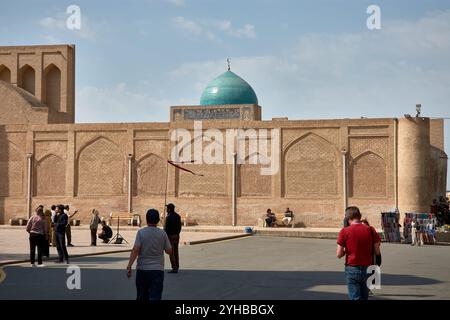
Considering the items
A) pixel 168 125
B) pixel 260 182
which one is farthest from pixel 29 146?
pixel 260 182

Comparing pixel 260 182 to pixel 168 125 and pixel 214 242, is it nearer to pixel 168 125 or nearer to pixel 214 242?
pixel 168 125

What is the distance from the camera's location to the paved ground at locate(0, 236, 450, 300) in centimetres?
1005

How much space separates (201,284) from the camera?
36.5 ft

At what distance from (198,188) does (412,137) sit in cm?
962

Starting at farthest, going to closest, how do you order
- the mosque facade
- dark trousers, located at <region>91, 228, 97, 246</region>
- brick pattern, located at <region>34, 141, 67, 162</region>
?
brick pattern, located at <region>34, 141, 67, 162</region> → the mosque facade → dark trousers, located at <region>91, 228, 97, 246</region>

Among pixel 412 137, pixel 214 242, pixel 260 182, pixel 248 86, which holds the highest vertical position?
pixel 248 86

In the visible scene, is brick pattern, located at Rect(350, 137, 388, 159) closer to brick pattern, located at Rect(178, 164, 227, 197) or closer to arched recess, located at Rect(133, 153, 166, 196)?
brick pattern, located at Rect(178, 164, 227, 197)

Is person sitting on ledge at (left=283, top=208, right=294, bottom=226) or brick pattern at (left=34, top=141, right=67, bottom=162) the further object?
brick pattern at (left=34, top=141, right=67, bottom=162)

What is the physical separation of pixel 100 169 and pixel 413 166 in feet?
46.4

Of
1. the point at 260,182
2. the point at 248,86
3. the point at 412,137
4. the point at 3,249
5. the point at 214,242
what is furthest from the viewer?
the point at 248,86

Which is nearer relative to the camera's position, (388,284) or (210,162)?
(388,284)

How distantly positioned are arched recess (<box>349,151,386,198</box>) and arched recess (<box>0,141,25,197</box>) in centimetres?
1562

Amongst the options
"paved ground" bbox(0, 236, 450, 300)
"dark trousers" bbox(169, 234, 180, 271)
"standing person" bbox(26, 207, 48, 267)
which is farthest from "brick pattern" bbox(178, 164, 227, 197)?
"dark trousers" bbox(169, 234, 180, 271)

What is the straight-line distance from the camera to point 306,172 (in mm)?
29797
